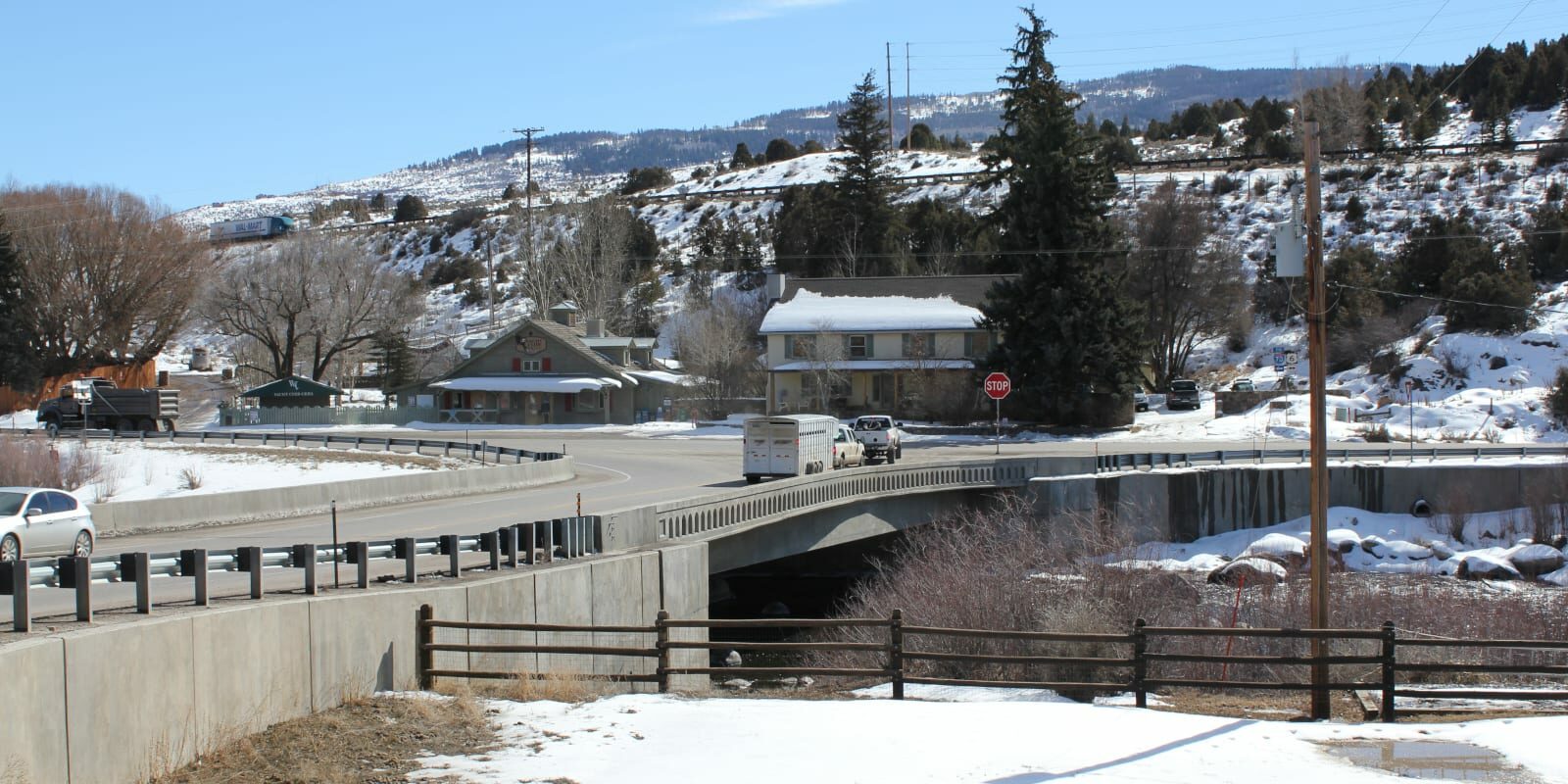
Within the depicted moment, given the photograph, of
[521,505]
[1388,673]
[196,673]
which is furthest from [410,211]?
[1388,673]

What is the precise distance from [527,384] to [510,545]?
176 ft

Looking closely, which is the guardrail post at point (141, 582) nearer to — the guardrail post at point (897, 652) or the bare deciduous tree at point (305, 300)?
the guardrail post at point (897, 652)

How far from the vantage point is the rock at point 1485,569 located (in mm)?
34500

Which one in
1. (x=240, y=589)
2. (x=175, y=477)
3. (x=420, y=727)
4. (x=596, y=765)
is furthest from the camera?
(x=175, y=477)

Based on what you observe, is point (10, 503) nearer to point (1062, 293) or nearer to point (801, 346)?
point (1062, 293)

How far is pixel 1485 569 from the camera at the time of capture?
114ft

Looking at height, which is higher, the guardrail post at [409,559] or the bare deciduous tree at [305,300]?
the bare deciduous tree at [305,300]

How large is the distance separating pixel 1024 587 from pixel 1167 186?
5733 centimetres

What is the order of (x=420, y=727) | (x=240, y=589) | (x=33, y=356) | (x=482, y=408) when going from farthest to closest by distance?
(x=33, y=356) → (x=482, y=408) → (x=240, y=589) → (x=420, y=727)

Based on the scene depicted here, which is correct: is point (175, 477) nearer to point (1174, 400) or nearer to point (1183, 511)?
point (1183, 511)

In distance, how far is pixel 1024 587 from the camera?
25.7 m

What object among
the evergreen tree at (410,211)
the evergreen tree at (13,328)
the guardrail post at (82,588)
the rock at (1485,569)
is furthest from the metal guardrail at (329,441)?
the evergreen tree at (410,211)

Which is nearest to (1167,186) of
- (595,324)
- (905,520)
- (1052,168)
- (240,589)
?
(1052,168)

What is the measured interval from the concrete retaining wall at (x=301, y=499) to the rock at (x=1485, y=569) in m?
25.7
